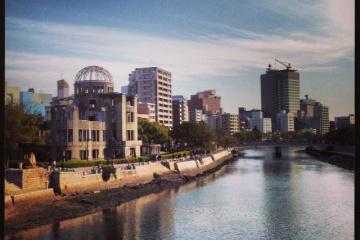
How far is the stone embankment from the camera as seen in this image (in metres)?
27.1

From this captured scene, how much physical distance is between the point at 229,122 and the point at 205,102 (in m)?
19.3

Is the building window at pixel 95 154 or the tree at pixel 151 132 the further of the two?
the tree at pixel 151 132

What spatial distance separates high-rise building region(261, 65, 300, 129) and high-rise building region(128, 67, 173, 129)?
76.8 meters

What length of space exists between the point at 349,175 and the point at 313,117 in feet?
397

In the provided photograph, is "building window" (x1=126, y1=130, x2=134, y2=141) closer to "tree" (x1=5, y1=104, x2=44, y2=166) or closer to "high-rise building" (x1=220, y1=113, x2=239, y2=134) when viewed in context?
"tree" (x1=5, y1=104, x2=44, y2=166)

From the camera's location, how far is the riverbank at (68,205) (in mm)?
24250

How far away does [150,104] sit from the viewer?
96438 mm

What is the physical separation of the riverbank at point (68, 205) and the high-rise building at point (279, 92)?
463ft

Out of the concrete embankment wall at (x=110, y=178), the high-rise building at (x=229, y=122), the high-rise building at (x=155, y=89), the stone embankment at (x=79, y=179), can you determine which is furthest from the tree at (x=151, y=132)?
the high-rise building at (x=229, y=122)

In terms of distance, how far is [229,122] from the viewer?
15100 centimetres

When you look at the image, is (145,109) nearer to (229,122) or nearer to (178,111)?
(178,111)

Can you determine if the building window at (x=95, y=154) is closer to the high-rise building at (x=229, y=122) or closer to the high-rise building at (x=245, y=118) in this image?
the high-rise building at (x=229, y=122)

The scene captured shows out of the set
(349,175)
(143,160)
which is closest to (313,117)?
(349,175)

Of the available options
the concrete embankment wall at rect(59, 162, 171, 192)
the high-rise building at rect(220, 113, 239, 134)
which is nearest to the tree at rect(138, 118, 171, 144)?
the concrete embankment wall at rect(59, 162, 171, 192)
